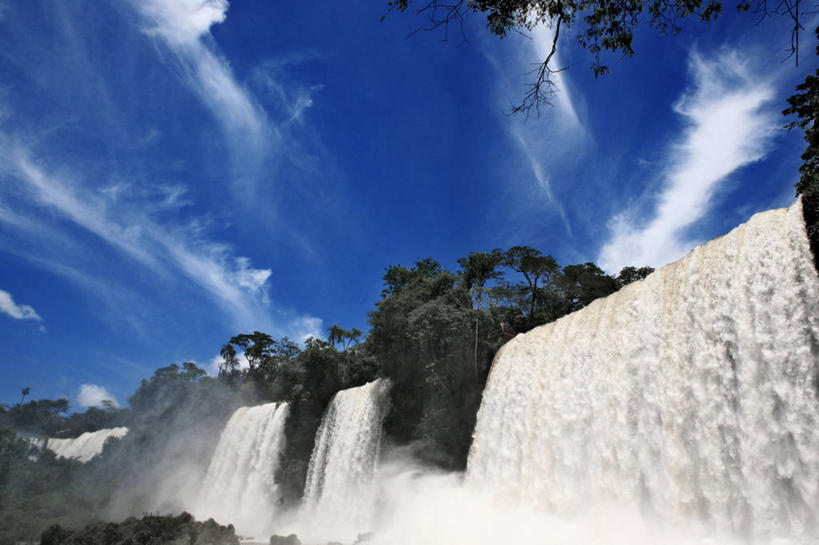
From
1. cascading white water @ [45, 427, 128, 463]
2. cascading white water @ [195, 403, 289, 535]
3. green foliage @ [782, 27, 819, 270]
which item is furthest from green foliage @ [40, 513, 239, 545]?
cascading white water @ [45, 427, 128, 463]

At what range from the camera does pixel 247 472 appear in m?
23.2

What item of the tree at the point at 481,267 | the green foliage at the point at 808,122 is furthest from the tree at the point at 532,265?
the green foliage at the point at 808,122

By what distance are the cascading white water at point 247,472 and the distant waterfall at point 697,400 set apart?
48.8ft

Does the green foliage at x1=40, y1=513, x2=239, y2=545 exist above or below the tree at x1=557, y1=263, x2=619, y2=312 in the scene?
below

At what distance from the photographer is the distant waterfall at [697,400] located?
6.15m

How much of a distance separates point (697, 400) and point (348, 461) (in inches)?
523

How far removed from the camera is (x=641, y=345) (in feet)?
28.7

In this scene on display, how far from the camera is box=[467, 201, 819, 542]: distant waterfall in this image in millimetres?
6148

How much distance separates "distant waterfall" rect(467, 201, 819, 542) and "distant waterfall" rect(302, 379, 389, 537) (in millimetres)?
7101

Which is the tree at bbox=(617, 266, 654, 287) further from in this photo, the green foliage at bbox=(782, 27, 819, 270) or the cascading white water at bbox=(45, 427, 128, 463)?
the cascading white water at bbox=(45, 427, 128, 463)

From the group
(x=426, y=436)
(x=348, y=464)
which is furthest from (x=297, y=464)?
(x=426, y=436)

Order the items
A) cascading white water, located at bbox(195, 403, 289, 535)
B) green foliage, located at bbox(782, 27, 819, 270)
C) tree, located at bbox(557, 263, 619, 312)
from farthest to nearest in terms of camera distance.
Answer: tree, located at bbox(557, 263, 619, 312) → cascading white water, located at bbox(195, 403, 289, 535) → green foliage, located at bbox(782, 27, 819, 270)

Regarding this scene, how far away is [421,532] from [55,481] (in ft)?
110

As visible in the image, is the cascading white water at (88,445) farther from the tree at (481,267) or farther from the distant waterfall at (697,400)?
the distant waterfall at (697,400)
